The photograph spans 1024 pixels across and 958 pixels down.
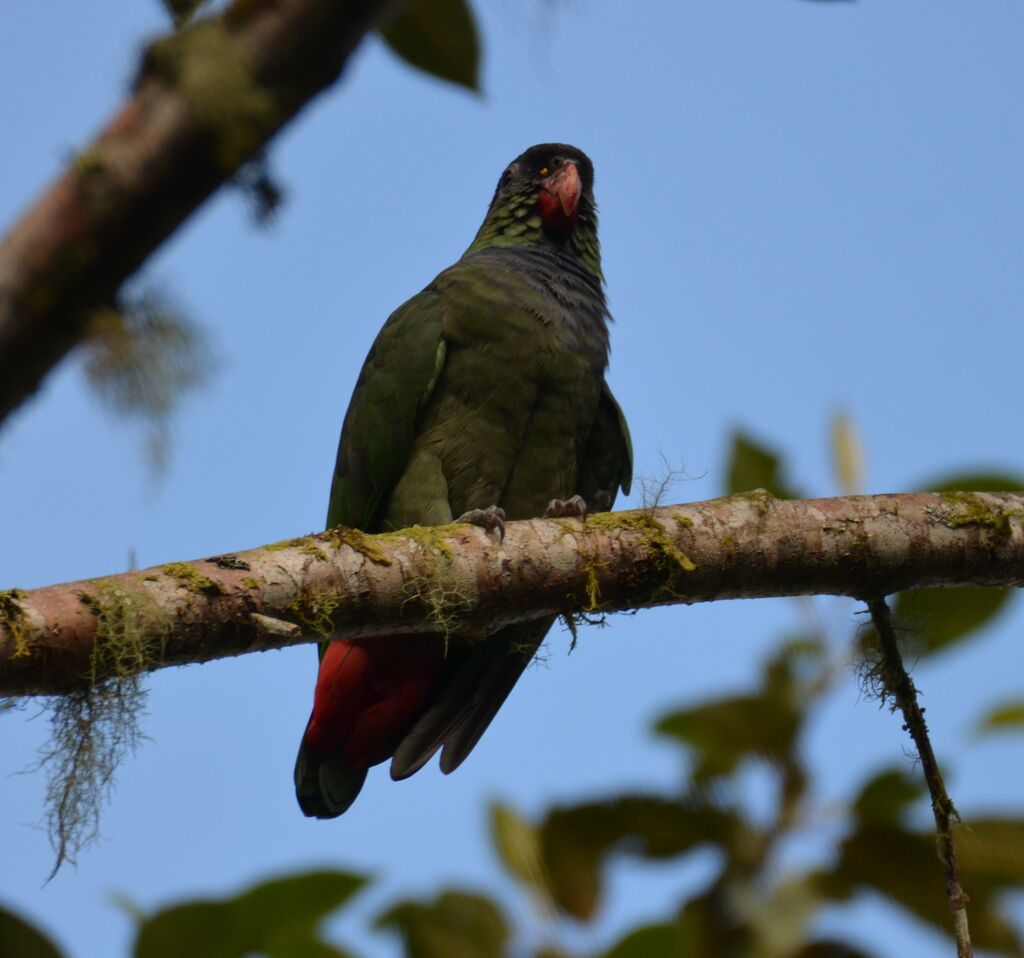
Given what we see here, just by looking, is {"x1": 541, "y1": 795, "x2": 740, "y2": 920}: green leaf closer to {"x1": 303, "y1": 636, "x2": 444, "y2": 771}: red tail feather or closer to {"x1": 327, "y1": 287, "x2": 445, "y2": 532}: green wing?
{"x1": 303, "y1": 636, "x2": 444, "y2": 771}: red tail feather

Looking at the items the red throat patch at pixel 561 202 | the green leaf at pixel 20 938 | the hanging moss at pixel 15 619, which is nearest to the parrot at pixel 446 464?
the red throat patch at pixel 561 202

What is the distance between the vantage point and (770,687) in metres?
3.55

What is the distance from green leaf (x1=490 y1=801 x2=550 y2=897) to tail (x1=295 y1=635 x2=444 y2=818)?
443 millimetres

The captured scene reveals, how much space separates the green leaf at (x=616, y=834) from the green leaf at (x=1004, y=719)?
3.01 feet

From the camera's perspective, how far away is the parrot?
12.8 feet

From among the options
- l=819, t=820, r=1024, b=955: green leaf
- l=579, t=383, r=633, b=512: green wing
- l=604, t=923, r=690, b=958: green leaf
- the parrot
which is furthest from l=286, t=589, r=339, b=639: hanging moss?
l=579, t=383, r=633, b=512: green wing

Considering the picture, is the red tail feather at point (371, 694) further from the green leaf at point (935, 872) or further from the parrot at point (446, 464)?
the green leaf at point (935, 872)

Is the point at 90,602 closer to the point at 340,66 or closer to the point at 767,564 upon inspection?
the point at 340,66

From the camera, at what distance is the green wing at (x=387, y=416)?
4.03m

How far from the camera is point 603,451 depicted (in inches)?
171

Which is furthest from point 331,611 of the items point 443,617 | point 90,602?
point 90,602

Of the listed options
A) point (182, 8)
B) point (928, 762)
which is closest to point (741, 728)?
point (928, 762)

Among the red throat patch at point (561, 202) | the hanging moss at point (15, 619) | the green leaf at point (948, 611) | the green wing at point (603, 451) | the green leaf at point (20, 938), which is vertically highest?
the red throat patch at point (561, 202)

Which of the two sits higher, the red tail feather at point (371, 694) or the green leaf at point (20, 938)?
the red tail feather at point (371, 694)
